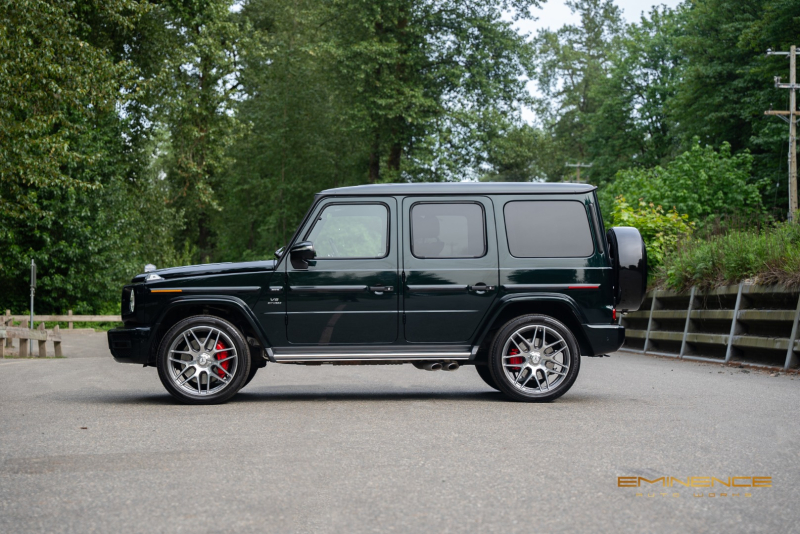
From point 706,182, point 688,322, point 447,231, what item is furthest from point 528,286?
point 706,182

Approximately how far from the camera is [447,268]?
30.9ft

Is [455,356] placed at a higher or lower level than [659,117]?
lower

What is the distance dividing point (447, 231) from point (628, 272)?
1.86 m

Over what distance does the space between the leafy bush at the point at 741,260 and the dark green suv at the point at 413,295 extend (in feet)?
17.4

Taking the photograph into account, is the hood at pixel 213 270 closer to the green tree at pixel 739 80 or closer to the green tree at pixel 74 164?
the green tree at pixel 74 164

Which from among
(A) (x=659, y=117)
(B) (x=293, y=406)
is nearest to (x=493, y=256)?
(B) (x=293, y=406)

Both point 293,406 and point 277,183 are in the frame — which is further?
point 277,183

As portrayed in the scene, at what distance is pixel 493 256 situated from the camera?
9477 mm

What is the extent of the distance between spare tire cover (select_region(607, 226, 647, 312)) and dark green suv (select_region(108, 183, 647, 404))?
1 cm

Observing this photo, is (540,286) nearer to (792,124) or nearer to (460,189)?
(460,189)

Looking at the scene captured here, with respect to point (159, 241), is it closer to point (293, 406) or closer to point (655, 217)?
point (655, 217)

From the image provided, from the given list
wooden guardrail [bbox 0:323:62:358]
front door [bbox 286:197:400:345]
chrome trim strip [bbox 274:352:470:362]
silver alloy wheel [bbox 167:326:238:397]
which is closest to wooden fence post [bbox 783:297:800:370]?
chrome trim strip [bbox 274:352:470:362]

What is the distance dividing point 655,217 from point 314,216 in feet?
51.3

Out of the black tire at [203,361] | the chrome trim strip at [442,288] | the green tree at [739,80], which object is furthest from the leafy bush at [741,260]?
the green tree at [739,80]
